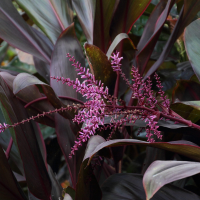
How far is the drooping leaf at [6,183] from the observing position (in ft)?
1.43

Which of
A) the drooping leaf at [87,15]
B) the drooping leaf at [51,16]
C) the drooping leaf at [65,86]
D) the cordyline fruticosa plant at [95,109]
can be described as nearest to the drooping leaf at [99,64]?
the cordyline fruticosa plant at [95,109]

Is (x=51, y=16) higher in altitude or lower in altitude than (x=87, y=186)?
higher

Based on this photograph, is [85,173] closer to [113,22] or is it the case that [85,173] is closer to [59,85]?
[59,85]

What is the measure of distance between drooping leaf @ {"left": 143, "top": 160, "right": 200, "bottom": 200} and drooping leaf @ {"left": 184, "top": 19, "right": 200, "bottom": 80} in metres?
0.31

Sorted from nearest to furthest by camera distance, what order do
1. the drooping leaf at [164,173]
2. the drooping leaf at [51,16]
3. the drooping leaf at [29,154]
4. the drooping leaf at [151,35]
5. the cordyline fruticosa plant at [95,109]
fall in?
the drooping leaf at [164,173] < the cordyline fruticosa plant at [95,109] < the drooping leaf at [29,154] < the drooping leaf at [151,35] < the drooping leaf at [51,16]

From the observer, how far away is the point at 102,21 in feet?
2.11

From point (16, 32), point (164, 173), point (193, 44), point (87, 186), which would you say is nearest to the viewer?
point (164, 173)

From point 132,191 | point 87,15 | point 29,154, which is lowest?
point 132,191

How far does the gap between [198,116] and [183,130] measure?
0.08 metres

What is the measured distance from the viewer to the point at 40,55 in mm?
670

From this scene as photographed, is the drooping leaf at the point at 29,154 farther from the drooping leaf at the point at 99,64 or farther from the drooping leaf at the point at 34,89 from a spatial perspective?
the drooping leaf at the point at 99,64

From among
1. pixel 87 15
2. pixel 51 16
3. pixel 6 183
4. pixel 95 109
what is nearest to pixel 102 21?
pixel 87 15

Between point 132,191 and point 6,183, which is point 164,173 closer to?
point 132,191

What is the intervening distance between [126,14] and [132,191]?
493mm
